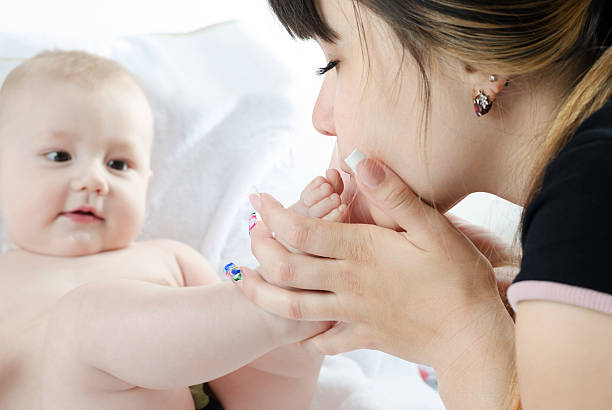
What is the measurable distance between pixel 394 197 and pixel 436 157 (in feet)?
0.23

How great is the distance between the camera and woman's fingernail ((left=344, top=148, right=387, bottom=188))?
0.78 metres

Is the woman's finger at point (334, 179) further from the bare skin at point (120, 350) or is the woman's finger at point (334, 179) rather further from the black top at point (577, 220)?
the black top at point (577, 220)

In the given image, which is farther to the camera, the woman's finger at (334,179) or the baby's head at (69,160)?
the baby's head at (69,160)

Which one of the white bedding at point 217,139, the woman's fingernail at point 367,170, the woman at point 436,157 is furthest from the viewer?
the white bedding at point 217,139

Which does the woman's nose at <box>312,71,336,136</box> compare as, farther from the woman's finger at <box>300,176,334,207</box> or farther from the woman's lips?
the woman's lips

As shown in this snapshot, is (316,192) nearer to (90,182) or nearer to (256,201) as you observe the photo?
(256,201)

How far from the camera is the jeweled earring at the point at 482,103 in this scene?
0.74 m

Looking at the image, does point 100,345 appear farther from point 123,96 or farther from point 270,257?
point 123,96

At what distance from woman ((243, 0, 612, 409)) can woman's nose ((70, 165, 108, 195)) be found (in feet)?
1.15

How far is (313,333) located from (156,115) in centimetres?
78

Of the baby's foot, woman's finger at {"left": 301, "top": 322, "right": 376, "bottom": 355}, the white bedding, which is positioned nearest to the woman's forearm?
woman's finger at {"left": 301, "top": 322, "right": 376, "bottom": 355}

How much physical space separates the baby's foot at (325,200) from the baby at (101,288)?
16 mm

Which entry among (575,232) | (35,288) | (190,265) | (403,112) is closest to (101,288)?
(35,288)

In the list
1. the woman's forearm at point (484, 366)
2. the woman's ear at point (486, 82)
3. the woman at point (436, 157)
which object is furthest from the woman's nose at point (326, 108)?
the woman's forearm at point (484, 366)
